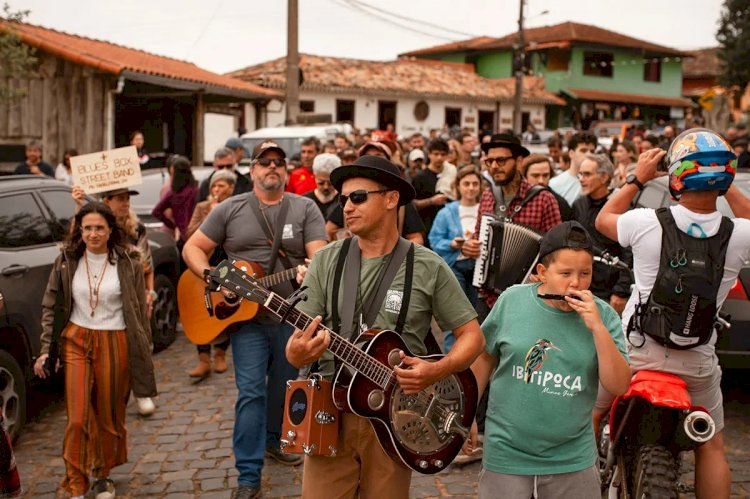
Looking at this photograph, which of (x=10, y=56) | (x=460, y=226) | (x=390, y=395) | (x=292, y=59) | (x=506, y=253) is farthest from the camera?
(x=292, y=59)

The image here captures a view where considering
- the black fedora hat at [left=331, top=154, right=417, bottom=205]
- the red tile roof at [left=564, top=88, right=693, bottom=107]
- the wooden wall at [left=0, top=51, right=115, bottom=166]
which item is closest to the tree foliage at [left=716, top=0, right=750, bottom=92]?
the red tile roof at [left=564, top=88, right=693, bottom=107]

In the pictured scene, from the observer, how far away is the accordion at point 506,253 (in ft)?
18.4

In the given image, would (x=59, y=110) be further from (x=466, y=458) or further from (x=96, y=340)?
(x=466, y=458)

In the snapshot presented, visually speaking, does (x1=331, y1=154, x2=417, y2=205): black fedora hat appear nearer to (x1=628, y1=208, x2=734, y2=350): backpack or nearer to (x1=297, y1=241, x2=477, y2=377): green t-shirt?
(x1=297, y1=241, x2=477, y2=377): green t-shirt

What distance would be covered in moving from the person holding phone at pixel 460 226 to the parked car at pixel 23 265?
10.4 ft

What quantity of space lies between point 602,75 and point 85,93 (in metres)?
42.3

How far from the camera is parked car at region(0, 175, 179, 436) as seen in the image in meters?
5.94

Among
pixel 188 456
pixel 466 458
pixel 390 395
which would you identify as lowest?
pixel 188 456

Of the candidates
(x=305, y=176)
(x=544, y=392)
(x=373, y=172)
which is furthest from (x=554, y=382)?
(x=305, y=176)

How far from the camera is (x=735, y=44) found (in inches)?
1970

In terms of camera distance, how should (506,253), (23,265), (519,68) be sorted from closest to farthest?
(506,253)
(23,265)
(519,68)

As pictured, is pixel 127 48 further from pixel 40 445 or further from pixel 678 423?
pixel 678 423

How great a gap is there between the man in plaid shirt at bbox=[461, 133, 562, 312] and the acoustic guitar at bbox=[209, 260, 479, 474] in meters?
2.29

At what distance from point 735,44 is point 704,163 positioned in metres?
52.0
